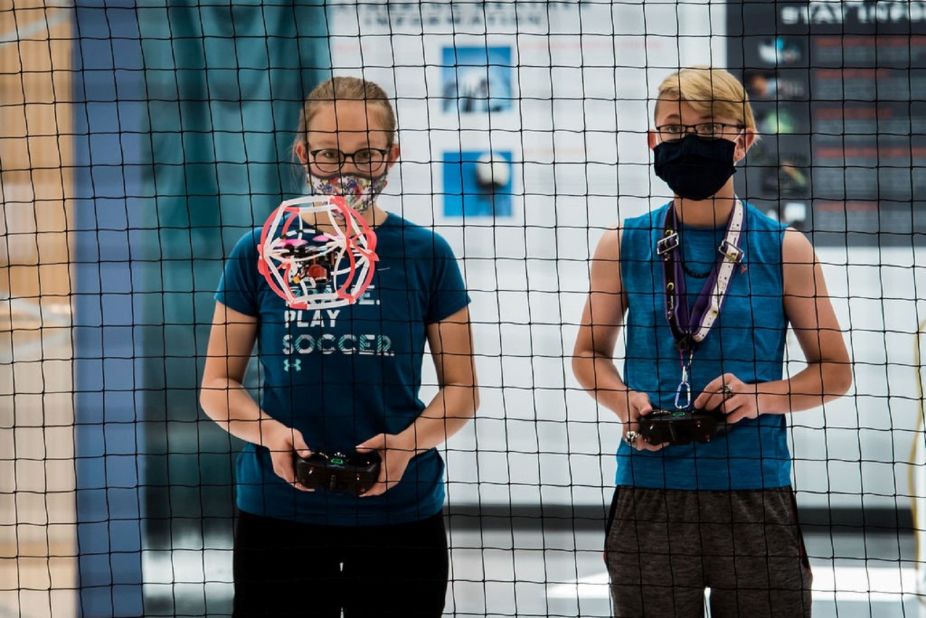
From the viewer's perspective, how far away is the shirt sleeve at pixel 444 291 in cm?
183

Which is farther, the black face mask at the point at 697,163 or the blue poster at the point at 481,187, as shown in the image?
the blue poster at the point at 481,187

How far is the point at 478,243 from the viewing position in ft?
9.62

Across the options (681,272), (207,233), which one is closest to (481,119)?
(207,233)

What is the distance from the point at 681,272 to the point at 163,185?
168 cm

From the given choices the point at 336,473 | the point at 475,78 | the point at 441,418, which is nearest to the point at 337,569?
the point at 336,473

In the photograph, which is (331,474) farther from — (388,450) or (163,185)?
(163,185)

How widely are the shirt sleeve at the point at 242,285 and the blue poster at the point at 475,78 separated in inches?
44.9

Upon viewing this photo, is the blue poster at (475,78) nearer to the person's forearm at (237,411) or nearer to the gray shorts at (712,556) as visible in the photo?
A: the person's forearm at (237,411)

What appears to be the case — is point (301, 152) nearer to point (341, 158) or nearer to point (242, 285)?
point (341, 158)

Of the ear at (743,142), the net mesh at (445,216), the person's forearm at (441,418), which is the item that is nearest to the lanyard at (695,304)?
the ear at (743,142)

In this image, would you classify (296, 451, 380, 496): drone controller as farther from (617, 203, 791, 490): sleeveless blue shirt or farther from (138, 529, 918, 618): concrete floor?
(138, 529, 918, 618): concrete floor

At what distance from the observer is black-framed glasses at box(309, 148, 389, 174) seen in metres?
1.83

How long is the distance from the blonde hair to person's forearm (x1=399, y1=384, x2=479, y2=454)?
446 mm

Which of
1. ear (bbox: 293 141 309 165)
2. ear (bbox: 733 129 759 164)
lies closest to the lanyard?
ear (bbox: 733 129 759 164)
